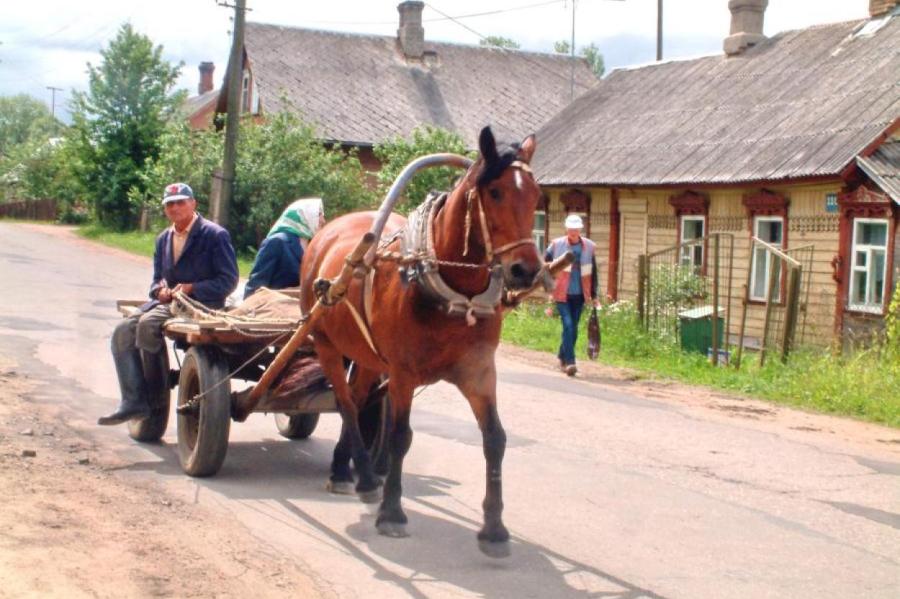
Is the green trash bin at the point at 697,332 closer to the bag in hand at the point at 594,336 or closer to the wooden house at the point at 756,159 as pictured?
the wooden house at the point at 756,159

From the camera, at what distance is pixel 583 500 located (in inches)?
286

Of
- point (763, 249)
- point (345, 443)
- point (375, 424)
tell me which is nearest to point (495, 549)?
point (345, 443)

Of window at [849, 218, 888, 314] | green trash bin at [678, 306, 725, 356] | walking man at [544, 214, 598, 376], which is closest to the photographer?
walking man at [544, 214, 598, 376]

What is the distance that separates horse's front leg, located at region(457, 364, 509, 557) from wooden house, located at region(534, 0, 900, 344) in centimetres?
1145

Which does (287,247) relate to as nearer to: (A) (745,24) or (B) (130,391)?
(B) (130,391)

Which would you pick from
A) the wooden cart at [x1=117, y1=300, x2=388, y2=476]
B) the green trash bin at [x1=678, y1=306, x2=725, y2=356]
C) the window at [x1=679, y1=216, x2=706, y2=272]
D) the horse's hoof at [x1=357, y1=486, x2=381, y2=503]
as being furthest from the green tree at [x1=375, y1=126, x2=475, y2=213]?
the horse's hoof at [x1=357, y1=486, x2=381, y2=503]

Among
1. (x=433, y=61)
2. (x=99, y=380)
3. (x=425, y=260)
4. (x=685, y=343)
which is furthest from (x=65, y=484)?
(x=433, y=61)

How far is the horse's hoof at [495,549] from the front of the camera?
5859mm

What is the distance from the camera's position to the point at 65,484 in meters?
7.01

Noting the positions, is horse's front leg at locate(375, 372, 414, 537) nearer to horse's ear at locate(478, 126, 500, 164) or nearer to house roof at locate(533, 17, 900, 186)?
horse's ear at locate(478, 126, 500, 164)

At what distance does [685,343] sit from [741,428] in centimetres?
604

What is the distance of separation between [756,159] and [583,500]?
598 inches

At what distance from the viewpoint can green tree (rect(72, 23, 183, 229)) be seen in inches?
1756

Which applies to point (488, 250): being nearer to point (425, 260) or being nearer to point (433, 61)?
point (425, 260)
